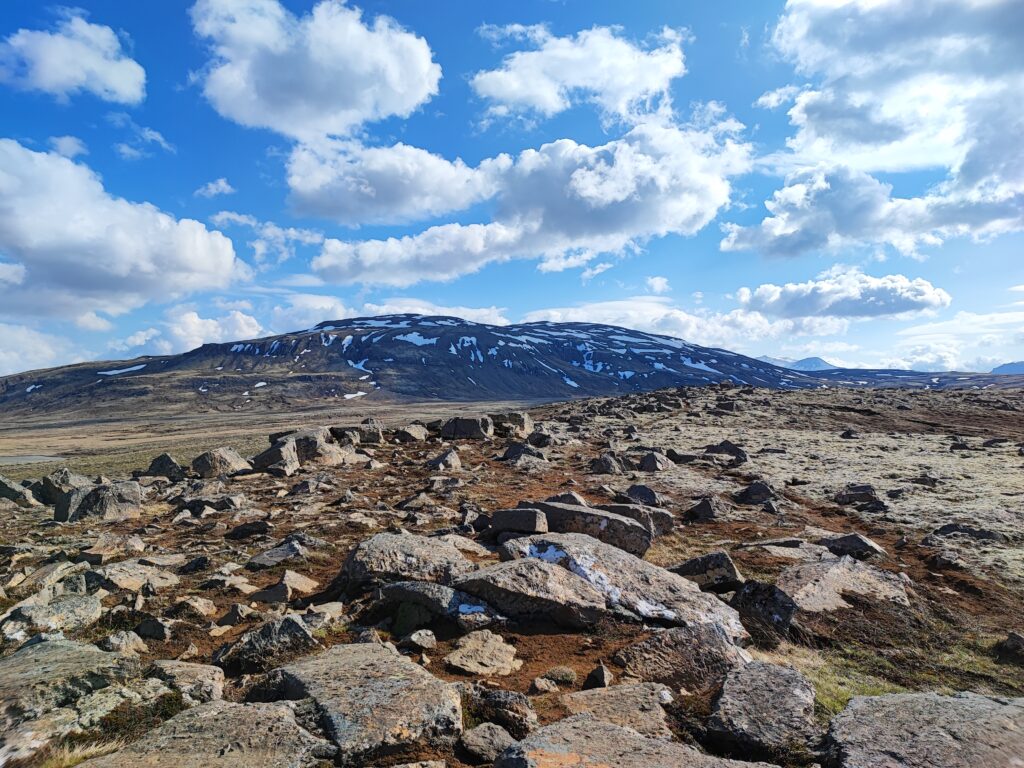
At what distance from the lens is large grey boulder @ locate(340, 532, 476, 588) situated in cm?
1028

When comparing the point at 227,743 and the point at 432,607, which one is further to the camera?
the point at 432,607

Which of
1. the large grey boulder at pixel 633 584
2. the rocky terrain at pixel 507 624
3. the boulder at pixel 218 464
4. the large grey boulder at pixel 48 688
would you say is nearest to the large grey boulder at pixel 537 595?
the rocky terrain at pixel 507 624

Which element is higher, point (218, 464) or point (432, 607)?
point (218, 464)

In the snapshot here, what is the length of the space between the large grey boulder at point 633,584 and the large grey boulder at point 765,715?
1.48m

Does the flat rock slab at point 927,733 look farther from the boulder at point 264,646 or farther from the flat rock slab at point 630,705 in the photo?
the boulder at point 264,646

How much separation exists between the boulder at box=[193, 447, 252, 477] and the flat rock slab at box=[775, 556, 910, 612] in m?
20.4

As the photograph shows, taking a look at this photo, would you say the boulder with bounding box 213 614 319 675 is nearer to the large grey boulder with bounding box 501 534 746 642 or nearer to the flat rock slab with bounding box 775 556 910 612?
the large grey boulder with bounding box 501 534 746 642

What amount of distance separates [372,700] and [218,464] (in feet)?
65.7

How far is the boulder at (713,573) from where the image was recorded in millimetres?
11047

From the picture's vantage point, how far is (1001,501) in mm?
18906

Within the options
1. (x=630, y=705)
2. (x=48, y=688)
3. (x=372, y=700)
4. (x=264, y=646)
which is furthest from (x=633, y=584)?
(x=48, y=688)

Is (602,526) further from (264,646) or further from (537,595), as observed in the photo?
(264,646)

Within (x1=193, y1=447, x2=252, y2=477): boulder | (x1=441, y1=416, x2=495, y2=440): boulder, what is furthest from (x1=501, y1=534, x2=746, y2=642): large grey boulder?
(x1=441, y1=416, x2=495, y2=440): boulder

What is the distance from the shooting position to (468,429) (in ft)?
105
